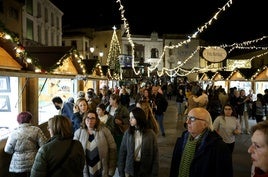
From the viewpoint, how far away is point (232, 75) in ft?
82.6

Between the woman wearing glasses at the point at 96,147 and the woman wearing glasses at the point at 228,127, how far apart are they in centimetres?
289

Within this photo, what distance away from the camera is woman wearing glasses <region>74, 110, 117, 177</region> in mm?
4977

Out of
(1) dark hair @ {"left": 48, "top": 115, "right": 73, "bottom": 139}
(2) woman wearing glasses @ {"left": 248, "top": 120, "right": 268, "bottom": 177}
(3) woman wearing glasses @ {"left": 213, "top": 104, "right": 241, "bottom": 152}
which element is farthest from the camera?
(3) woman wearing glasses @ {"left": 213, "top": 104, "right": 241, "bottom": 152}

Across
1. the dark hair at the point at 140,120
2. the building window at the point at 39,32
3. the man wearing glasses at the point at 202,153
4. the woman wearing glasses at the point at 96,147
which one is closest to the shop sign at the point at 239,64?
the building window at the point at 39,32

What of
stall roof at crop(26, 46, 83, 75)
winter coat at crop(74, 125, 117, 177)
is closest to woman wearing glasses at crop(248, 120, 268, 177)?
winter coat at crop(74, 125, 117, 177)

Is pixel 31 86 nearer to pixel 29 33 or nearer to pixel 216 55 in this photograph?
pixel 216 55

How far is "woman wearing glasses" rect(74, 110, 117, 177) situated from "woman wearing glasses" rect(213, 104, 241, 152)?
289cm

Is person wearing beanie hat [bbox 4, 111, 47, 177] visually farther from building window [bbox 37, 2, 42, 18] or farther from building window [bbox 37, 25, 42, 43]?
building window [bbox 37, 25, 42, 43]

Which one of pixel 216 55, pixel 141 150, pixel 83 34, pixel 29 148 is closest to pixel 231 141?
pixel 141 150

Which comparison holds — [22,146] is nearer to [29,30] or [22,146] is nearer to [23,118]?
[23,118]

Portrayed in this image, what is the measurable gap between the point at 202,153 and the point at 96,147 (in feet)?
6.18

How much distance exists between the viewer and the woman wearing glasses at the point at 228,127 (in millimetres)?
7066

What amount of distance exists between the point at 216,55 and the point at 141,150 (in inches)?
419

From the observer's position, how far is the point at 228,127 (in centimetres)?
708
